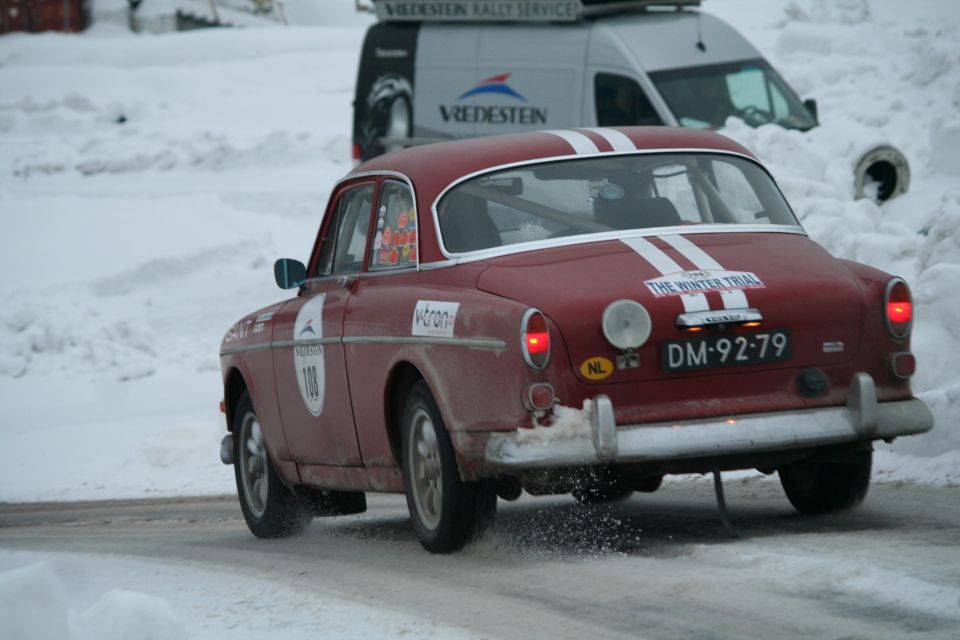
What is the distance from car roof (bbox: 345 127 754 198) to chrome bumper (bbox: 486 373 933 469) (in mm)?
1559

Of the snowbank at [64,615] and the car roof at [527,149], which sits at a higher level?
the car roof at [527,149]

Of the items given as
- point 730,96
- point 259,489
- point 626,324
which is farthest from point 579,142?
point 730,96

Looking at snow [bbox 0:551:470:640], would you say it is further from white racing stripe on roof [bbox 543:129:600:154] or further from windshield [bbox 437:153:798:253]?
white racing stripe on roof [bbox 543:129:600:154]

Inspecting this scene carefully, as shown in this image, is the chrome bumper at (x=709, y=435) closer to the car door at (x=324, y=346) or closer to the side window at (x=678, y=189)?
the side window at (x=678, y=189)

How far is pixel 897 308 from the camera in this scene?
265 inches

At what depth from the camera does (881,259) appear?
12266mm

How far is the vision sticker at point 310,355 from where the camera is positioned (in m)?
7.97

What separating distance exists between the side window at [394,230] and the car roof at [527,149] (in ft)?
0.31

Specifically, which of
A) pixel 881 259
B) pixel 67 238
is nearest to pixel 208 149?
pixel 67 238

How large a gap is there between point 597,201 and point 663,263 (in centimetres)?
72

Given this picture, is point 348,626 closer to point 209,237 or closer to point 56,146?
point 209,237

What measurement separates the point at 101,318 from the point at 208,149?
43.4 feet

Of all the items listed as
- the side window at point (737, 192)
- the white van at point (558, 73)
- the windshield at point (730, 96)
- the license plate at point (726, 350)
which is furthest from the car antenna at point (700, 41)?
the license plate at point (726, 350)

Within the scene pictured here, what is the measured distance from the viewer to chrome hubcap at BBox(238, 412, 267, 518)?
30.1ft
